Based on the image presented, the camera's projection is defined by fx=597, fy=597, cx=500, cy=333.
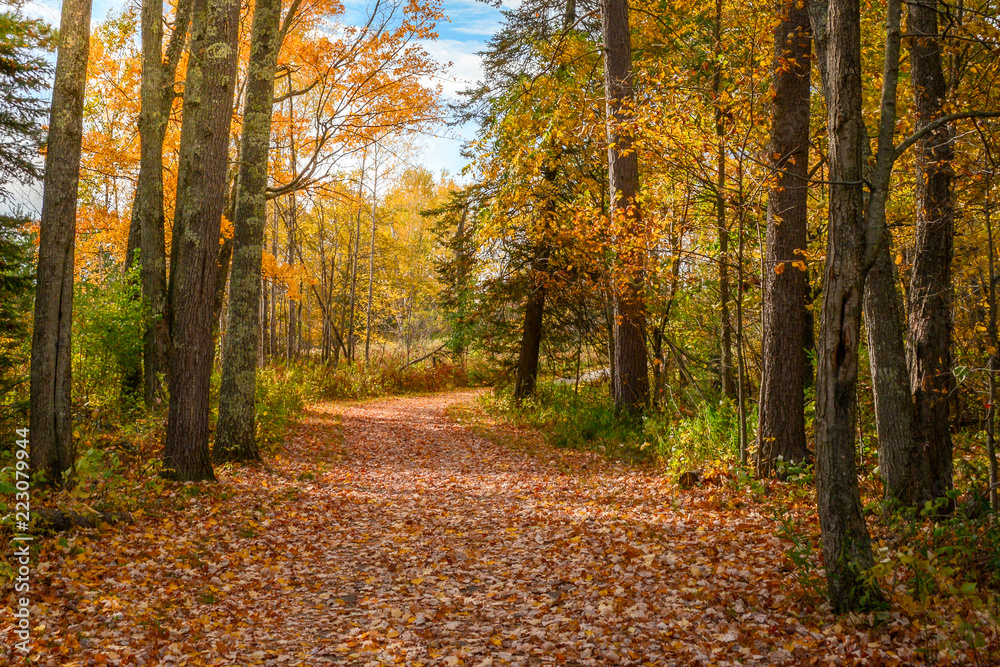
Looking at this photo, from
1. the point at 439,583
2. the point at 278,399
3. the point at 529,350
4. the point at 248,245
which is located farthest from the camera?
the point at 529,350

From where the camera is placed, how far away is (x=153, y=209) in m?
9.56

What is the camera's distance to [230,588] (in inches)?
189

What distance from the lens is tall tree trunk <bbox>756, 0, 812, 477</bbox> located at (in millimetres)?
6734

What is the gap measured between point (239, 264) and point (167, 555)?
14.4 ft

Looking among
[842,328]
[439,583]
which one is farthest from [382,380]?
[842,328]

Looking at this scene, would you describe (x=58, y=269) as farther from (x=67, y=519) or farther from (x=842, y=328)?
(x=842, y=328)

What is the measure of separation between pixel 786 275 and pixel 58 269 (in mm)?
7715

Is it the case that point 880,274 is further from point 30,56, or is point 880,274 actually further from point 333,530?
point 30,56

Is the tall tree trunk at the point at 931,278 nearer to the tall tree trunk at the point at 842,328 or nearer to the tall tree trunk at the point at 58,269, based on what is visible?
the tall tree trunk at the point at 842,328

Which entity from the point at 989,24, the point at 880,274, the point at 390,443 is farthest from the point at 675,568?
the point at 390,443

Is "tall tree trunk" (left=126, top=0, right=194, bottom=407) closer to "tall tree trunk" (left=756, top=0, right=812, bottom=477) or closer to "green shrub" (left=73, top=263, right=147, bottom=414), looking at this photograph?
"green shrub" (left=73, top=263, right=147, bottom=414)

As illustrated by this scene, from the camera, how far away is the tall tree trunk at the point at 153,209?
9234 mm

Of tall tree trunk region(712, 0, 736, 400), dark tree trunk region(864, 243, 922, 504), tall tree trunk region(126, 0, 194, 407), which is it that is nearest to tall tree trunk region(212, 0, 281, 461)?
tall tree trunk region(126, 0, 194, 407)

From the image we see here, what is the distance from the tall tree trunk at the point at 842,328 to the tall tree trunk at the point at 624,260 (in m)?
4.85
